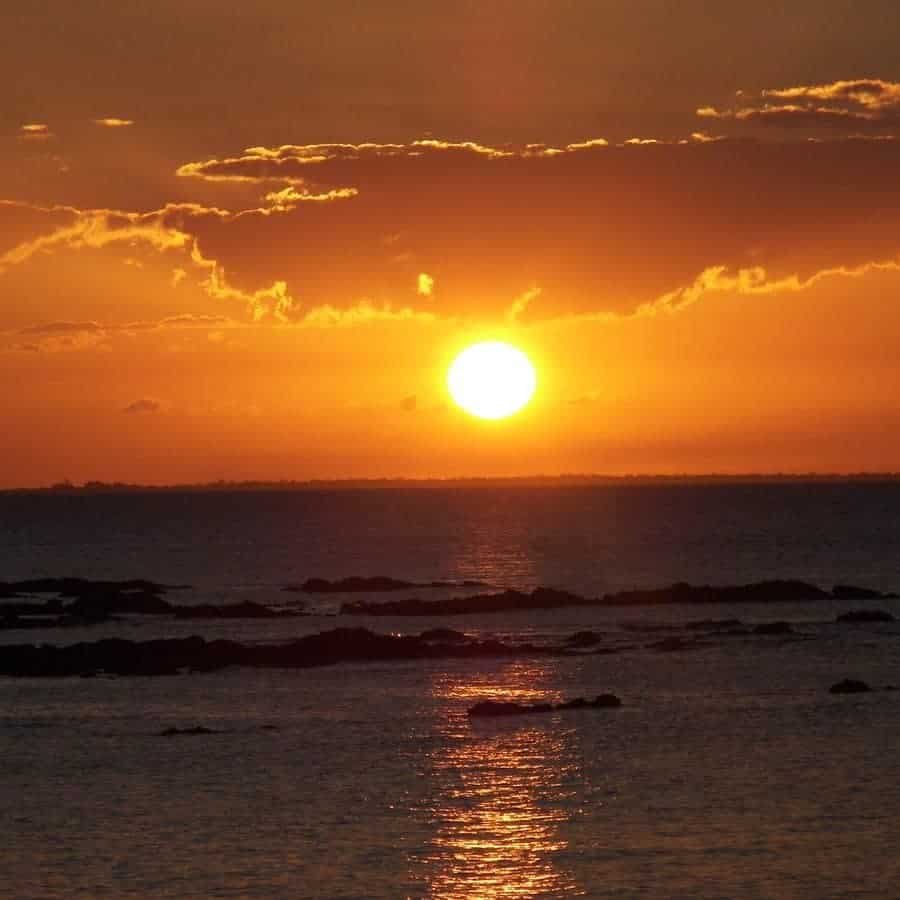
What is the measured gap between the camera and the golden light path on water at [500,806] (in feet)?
115

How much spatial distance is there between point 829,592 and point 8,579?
67.0 metres

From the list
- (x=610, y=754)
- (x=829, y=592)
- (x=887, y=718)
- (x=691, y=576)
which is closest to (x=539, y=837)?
(x=610, y=754)

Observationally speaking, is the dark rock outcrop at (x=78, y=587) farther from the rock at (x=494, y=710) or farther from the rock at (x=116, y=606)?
the rock at (x=494, y=710)

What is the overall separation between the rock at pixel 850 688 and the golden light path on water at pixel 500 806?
30.2ft

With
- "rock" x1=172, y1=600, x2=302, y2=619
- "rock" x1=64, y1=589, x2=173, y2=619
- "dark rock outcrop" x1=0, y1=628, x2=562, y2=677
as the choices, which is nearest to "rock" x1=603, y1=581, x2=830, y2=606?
"rock" x1=172, y1=600, x2=302, y2=619

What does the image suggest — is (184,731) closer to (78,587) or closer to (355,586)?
(355,586)

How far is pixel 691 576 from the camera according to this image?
137 m

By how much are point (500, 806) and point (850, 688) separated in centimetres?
2150

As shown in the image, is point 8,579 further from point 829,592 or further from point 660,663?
point 660,663

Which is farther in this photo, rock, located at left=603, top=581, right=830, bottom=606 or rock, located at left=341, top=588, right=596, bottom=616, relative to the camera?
rock, located at left=603, top=581, right=830, bottom=606

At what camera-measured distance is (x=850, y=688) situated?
5981 centimetres

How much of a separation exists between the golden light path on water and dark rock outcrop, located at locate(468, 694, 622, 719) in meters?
0.62

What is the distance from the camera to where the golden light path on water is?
1374 inches

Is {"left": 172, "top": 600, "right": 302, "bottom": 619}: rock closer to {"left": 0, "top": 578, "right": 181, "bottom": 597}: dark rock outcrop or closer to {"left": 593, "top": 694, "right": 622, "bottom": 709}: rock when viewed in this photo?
{"left": 0, "top": 578, "right": 181, "bottom": 597}: dark rock outcrop
